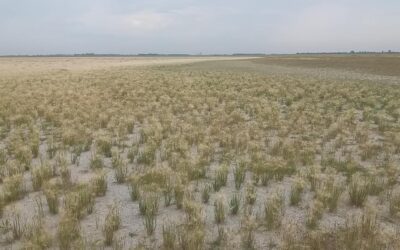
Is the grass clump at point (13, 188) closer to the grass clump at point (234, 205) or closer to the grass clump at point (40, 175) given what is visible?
the grass clump at point (40, 175)

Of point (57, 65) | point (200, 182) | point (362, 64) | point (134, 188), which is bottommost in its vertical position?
point (57, 65)

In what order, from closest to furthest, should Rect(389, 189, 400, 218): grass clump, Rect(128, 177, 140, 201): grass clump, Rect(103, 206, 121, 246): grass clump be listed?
Rect(103, 206, 121, 246): grass clump, Rect(389, 189, 400, 218): grass clump, Rect(128, 177, 140, 201): grass clump

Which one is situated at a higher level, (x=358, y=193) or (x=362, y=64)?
(x=358, y=193)

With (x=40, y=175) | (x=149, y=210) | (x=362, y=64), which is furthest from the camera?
(x=362, y=64)

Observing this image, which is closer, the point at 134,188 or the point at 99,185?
the point at 134,188

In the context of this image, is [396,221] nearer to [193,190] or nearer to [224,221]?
[224,221]

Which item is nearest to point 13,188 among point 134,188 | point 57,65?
point 134,188

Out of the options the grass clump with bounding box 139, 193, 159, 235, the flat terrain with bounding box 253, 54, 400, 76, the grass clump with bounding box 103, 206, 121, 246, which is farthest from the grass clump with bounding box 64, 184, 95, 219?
the flat terrain with bounding box 253, 54, 400, 76

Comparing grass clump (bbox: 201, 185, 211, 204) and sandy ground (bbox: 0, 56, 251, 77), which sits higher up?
grass clump (bbox: 201, 185, 211, 204)

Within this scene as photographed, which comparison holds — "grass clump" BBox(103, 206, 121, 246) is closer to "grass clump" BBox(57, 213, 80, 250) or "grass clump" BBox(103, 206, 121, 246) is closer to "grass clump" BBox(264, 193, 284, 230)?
"grass clump" BBox(57, 213, 80, 250)

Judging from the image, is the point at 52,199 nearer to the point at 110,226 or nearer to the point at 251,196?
the point at 110,226

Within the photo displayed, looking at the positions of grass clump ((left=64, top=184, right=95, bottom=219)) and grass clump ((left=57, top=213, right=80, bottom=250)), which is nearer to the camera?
grass clump ((left=57, top=213, right=80, bottom=250))

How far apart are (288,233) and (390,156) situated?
473cm

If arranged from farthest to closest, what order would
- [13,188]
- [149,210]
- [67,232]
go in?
[13,188] → [149,210] → [67,232]
